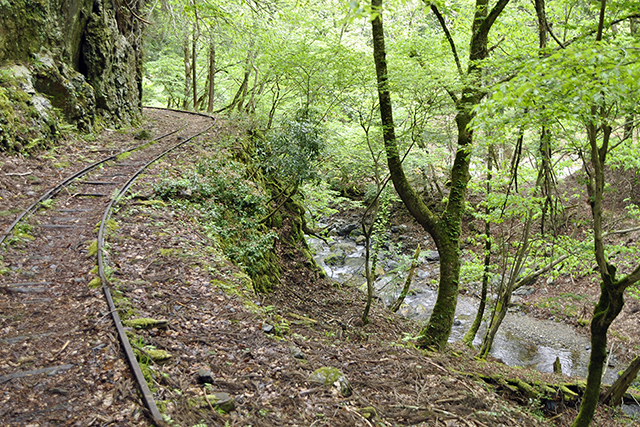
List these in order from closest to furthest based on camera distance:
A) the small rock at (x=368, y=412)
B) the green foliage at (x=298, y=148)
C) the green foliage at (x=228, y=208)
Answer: the small rock at (x=368, y=412), the green foliage at (x=228, y=208), the green foliage at (x=298, y=148)

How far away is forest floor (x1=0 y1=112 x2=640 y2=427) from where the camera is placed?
354 centimetres

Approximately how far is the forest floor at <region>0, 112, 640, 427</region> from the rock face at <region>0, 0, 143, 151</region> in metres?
1.44

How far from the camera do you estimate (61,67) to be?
11.1m

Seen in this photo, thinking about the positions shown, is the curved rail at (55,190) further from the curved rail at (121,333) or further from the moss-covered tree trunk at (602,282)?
the moss-covered tree trunk at (602,282)

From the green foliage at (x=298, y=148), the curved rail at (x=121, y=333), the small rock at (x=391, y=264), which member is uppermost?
the green foliage at (x=298, y=148)

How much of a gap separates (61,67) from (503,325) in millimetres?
16481

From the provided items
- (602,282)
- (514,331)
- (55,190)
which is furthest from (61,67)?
(514,331)

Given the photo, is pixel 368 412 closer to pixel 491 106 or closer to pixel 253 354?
pixel 253 354

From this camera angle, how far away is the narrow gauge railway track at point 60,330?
2.92 metres

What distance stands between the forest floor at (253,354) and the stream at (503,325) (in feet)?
12.5

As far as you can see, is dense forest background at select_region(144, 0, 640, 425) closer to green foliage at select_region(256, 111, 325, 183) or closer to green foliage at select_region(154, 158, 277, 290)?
green foliage at select_region(256, 111, 325, 183)

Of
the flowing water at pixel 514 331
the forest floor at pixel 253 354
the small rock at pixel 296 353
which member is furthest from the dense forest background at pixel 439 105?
the small rock at pixel 296 353

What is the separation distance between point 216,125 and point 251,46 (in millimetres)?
3332

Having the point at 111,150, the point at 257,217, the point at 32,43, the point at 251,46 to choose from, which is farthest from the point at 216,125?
the point at 257,217
